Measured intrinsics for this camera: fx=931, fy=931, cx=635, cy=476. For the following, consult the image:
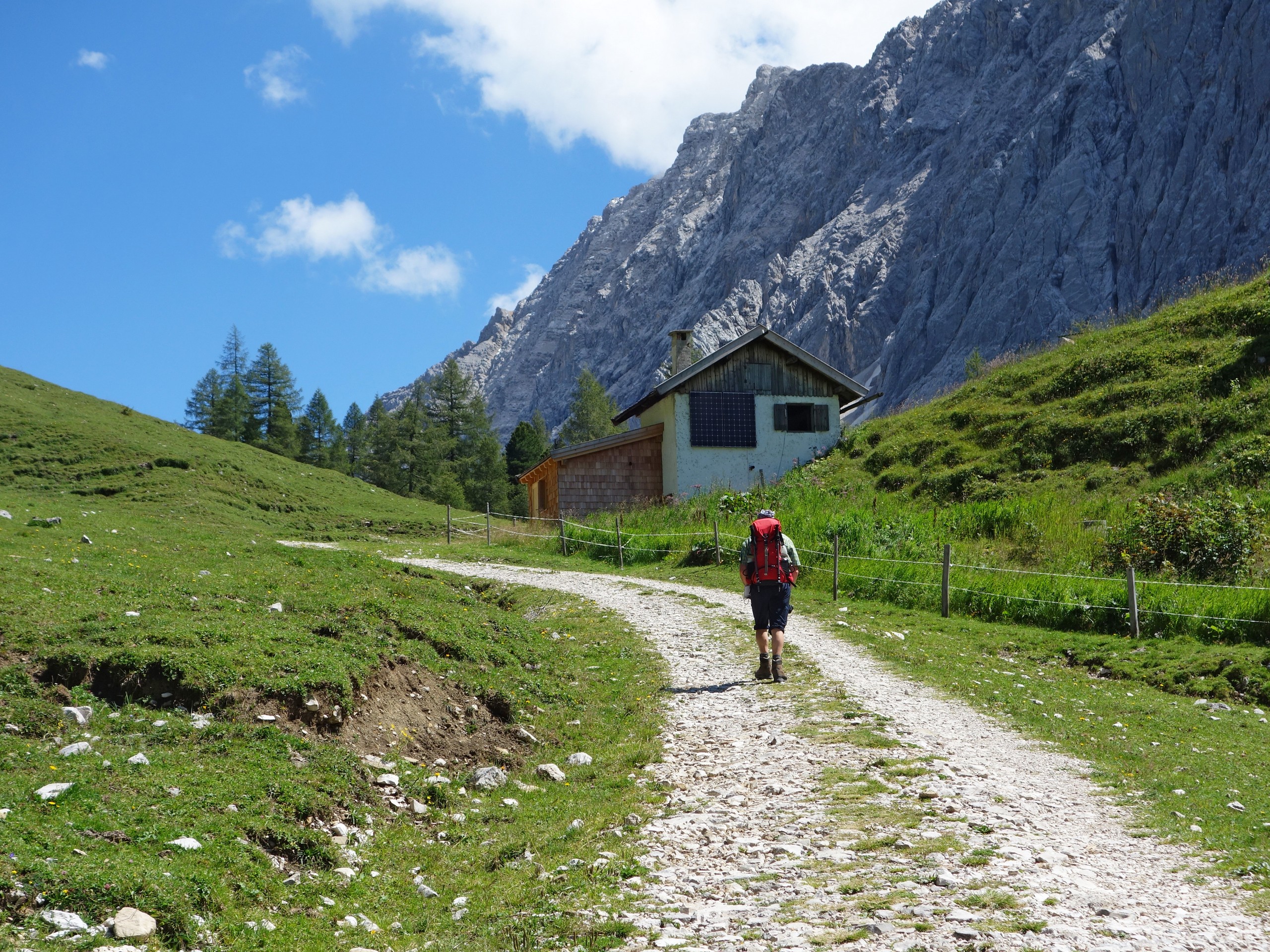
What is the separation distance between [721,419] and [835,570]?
65.3ft

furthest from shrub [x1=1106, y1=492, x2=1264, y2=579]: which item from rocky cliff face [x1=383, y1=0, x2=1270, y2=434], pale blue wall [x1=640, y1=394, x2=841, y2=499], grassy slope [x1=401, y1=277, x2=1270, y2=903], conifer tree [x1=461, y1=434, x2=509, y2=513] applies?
rocky cliff face [x1=383, y1=0, x2=1270, y2=434]

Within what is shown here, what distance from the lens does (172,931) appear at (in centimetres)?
515

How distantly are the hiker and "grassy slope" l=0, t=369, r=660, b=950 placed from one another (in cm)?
179

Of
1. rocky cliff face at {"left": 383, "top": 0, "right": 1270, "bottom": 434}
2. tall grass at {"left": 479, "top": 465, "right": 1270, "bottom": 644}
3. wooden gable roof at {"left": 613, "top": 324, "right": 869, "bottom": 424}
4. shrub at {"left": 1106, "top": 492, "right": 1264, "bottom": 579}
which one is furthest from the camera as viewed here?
rocky cliff face at {"left": 383, "top": 0, "right": 1270, "bottom": 434}

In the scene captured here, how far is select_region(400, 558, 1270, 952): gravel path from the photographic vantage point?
17.4ft

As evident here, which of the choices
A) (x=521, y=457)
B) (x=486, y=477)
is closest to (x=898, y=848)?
(x=486, y=477)

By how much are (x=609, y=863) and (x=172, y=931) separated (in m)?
2.80

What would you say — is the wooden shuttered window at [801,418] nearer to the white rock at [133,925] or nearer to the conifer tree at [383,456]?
the white rock at [133,925]

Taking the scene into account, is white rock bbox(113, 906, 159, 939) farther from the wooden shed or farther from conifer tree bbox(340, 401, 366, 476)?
conifer tree bbox(340, 401, 366, 476)

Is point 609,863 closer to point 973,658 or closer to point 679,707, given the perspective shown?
point 679,707

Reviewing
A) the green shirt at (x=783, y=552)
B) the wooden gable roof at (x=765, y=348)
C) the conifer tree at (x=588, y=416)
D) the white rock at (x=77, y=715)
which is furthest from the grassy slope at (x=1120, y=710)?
the conifer tree at (x=588, y=416)

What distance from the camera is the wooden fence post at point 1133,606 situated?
1609cm

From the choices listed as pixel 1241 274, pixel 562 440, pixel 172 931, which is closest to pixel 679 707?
pixel 172 931

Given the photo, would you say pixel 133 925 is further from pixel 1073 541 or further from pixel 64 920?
pixel 1073 541
